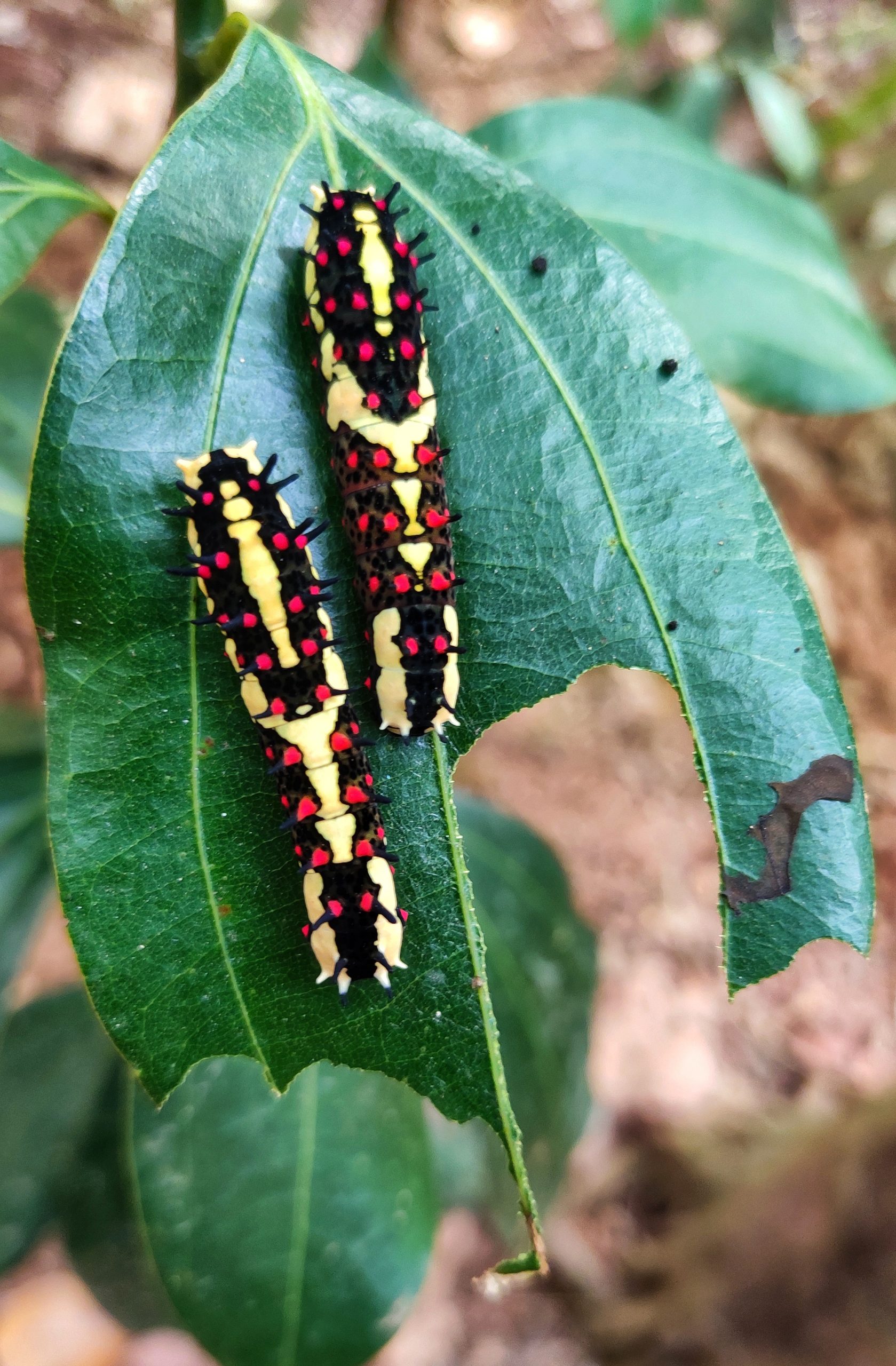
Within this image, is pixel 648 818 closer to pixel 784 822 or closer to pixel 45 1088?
pixel 45 1088

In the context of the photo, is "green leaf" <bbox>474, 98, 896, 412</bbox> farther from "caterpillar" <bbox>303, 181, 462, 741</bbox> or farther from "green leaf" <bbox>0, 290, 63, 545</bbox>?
"green leaf" <bbox>0, 290, 63, 545</bbox>

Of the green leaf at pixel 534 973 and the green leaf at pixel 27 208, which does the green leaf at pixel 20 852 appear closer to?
the green leaf at pixel 534 973

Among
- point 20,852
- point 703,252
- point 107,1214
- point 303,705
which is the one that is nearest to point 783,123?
point 703,252

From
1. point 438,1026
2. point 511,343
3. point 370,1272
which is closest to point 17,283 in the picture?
point 511,343

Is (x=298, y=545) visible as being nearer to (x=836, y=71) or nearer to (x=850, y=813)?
(x=850, y=813)

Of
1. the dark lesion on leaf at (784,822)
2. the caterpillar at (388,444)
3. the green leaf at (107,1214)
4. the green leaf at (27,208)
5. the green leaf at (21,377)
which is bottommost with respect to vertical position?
the green leaf at (107,1214)

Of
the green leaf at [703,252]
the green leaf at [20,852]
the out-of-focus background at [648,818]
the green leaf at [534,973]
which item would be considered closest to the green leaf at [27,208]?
the green leaf at [703,252]

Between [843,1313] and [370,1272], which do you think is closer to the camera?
[370,1272]
